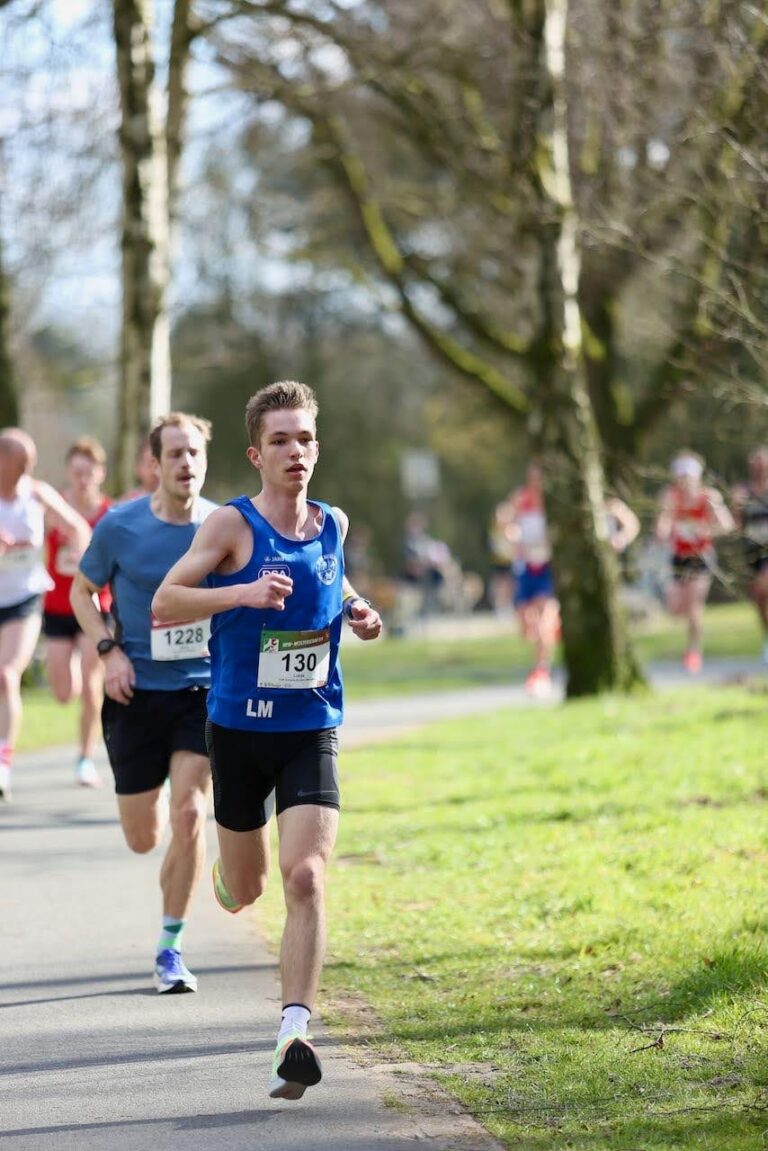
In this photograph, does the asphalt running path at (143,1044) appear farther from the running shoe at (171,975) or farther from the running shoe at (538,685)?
the running shoe at (538,685)

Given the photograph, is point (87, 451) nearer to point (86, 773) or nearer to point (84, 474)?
point (84, 474)

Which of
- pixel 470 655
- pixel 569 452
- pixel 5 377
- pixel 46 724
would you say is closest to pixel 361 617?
pixel 569 452

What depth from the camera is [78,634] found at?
12.4 meters

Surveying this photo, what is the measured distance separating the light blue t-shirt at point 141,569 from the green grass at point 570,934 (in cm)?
125

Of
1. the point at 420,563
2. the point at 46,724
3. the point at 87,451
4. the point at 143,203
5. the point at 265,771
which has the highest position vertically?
the point at 143,203

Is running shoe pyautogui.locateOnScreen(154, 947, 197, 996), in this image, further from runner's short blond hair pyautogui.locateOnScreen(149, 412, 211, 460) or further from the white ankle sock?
runner's short blond hair pyautogui.locateOnScreen(149, 412, 211, 460)

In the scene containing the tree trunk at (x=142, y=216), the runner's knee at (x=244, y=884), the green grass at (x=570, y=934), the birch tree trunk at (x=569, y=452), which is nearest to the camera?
the green grass at (x=570, y=934)

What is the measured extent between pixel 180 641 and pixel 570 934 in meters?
1.88

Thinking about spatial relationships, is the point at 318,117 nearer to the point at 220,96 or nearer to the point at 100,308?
the point at 220,96

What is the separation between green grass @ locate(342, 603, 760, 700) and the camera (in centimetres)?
2239

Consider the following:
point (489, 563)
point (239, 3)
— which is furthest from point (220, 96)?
point (489, 563)

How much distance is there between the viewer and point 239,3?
17438 millimetres

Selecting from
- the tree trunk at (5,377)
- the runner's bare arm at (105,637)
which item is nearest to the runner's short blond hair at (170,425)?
the runner's bare arm at (105,637)

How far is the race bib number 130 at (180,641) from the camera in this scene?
6.99 meters
